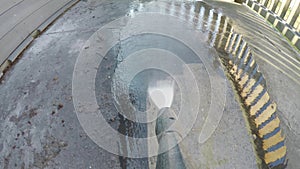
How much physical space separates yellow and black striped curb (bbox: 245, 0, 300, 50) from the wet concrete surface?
0.32m

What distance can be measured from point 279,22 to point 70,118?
2944 millimetres

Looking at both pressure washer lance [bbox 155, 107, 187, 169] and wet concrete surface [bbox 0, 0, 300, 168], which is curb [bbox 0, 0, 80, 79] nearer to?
wet concrete surface [bbox 0, 0, 300, 168]

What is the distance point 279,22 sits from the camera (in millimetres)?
3100

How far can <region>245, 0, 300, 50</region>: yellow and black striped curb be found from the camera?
9.24 feet

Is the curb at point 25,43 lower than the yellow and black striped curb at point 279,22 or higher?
higher

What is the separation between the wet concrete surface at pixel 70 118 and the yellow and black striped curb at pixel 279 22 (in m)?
0.32

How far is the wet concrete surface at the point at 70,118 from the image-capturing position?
4.97 ft

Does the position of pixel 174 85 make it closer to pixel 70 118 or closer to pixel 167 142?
pixel 167 142

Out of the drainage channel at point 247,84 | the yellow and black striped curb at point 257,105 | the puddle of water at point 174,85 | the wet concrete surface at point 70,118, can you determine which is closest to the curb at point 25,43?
the wet concrete surface at point 70,118

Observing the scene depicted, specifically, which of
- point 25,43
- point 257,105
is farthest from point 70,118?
point 257,105

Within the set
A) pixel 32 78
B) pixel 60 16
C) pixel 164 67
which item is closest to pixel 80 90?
pixel 32 78

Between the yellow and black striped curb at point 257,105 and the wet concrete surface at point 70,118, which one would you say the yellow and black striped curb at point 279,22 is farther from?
the yellow and black striped curb at point 257,105

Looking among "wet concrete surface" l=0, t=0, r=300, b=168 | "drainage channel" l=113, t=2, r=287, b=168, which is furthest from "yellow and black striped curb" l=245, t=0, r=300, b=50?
"drainage channel" l=113, t=2, r=287, b=168

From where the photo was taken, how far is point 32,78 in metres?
2.06
